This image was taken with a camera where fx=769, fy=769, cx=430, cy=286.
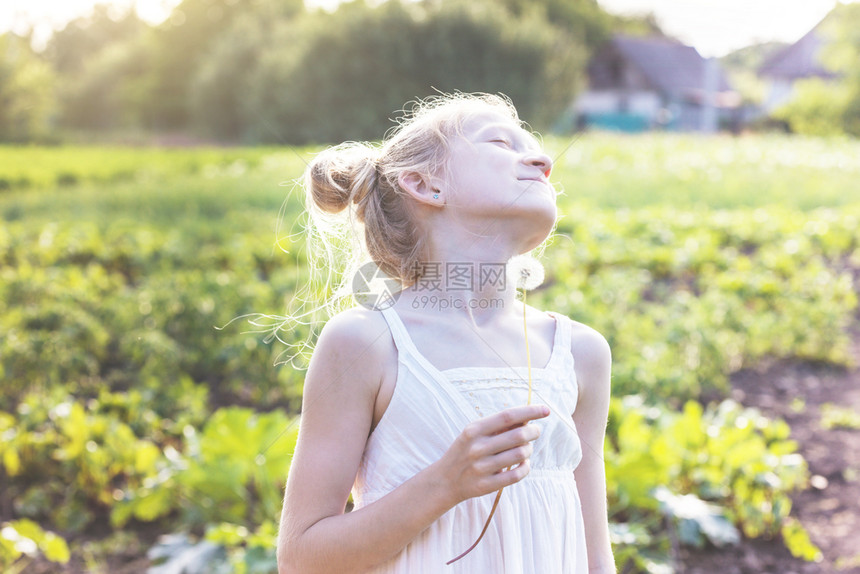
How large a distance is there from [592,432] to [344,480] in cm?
47

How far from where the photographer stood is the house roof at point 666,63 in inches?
1647

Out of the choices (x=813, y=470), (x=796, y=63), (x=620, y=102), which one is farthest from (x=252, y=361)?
(x=796, y=63)

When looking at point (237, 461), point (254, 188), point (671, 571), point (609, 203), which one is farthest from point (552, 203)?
point (254, 188)

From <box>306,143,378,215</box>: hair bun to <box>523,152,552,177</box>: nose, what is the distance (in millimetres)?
286

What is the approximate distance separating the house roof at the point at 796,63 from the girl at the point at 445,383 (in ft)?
167

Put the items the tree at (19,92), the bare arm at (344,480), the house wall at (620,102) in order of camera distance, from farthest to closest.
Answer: the house wall at (620,102) → the tree at (19,92) → the bare arm at (344,480)

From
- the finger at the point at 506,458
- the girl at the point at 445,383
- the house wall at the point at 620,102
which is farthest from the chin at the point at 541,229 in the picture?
the house wall at the point at 620,102

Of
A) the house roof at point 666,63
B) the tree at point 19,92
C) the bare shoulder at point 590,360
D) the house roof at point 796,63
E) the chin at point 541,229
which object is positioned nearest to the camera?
the chin at point 541,229

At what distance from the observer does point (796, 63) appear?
47.9 m

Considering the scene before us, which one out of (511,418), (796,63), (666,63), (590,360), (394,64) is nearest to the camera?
(511,418)

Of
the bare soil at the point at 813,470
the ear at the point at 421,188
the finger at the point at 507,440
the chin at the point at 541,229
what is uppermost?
the ear at the point at 421,188

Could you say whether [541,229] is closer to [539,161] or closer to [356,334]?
[539,161]

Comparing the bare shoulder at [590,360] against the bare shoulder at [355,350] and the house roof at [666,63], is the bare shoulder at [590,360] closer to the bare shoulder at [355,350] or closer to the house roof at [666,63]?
the bare shoulder at [355,350]

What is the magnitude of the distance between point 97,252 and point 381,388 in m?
6.10
